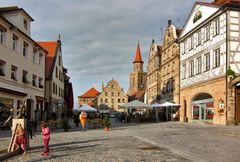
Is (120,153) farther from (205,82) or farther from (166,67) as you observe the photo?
(166,67)

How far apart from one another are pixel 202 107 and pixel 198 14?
9.31 metres

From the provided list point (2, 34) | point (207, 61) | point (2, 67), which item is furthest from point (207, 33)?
point (2, 67)

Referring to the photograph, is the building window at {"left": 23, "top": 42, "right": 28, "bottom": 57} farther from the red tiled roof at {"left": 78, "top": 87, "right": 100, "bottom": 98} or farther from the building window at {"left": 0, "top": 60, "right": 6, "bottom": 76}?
the red tiled roof at {"left": 78, "top": 87, "right": 100, "bottom": 98}

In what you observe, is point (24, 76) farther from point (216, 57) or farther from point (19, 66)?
point (216, 57)

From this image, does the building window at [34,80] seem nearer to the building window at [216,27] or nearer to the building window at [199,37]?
the building window at [199,37]

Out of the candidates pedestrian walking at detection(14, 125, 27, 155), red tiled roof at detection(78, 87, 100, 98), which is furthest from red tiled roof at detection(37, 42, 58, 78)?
red tiled roof at detection(78, 87, 100, 98)

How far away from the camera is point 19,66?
28688 mm

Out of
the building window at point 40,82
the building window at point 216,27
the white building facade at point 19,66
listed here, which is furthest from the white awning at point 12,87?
the building window at point 216,27

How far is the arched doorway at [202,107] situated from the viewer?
32584 mm

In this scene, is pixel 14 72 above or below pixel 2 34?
below

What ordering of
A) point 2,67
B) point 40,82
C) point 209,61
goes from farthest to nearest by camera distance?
1. point 40,82
2. point 209,61
3. point 2,67

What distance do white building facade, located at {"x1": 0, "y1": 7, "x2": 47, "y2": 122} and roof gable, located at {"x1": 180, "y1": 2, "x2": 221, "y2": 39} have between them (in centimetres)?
1589

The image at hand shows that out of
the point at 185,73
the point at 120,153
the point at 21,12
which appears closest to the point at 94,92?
the point at 185,73

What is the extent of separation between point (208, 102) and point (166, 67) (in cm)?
1824
